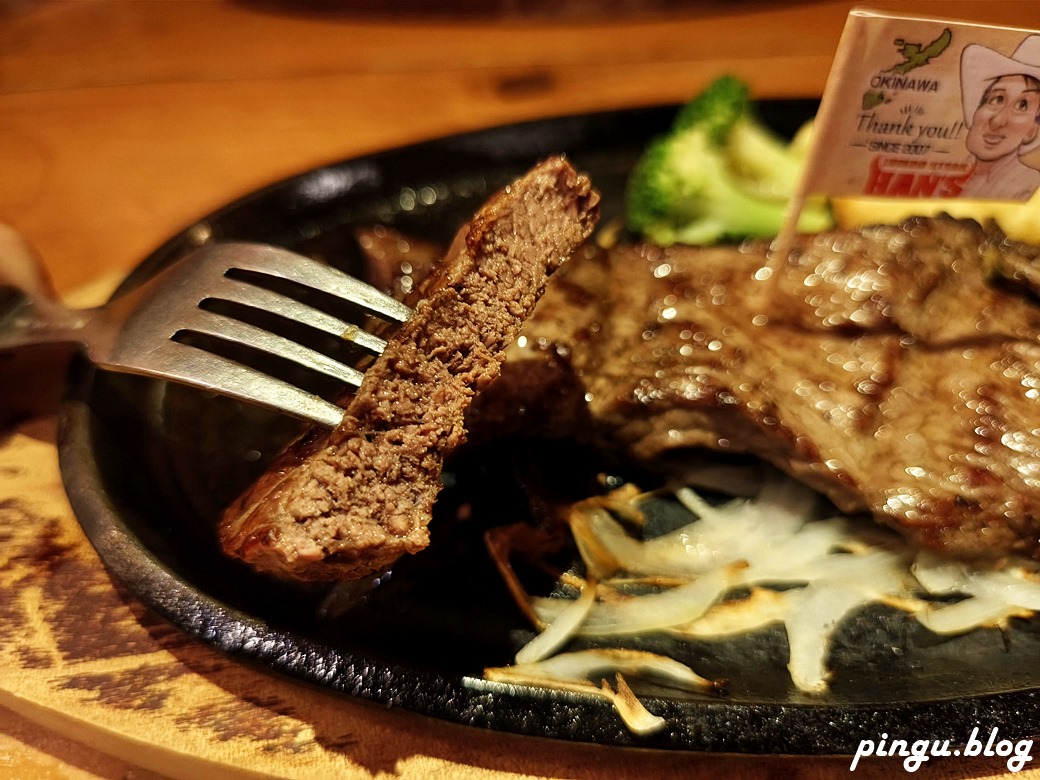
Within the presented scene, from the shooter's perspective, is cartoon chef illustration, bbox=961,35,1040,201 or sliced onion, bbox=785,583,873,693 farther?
cartoon chef illustration, bbox=961,35,1040,201

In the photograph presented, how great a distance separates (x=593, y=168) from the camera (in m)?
4.13

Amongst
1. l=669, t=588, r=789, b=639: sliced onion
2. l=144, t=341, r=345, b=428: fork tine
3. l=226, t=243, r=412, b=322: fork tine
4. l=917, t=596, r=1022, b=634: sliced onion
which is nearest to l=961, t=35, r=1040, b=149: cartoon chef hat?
l=917, t=596, r=1022, b=634: sliced onion

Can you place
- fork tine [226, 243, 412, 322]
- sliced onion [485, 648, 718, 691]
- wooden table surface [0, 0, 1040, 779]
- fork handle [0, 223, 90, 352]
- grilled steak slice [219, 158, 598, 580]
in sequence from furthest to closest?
fork handle [0, 223, 90, 352] → fork tine [226, 243, 412, 322] → sliced onion [485, 648, 718, 691] → wooden table surface [0, 0, 1040, 779] → grilled steak slice [219, 158, 598, 580]

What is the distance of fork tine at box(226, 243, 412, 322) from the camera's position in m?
2.27

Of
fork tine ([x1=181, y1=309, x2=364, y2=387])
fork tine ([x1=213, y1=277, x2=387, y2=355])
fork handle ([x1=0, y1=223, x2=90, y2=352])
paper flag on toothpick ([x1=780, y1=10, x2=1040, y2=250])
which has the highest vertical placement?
paper flag on toothpick ([x1=780, y1=10, x2=1040, y2=250])

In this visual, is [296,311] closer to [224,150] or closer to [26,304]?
[26,304]

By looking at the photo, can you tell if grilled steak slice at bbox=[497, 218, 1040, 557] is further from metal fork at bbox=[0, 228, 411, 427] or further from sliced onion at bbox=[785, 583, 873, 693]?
metal fork at bbox=[0, 228, 411, 427]

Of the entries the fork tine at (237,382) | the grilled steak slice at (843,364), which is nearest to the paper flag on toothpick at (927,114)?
the grilled steak slice at (843,364)

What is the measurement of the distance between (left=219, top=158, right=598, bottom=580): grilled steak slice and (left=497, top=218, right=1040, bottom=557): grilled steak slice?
18.2 inches

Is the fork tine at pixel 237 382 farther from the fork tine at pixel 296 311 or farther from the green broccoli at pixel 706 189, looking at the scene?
the green broccoli at pixel 706 189

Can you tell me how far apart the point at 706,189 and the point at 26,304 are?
2.94 m

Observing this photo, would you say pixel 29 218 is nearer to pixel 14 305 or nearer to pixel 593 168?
pixel 14 305

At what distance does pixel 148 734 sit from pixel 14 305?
5.82 ft

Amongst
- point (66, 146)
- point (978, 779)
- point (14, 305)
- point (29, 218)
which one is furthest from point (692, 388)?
point (66, 146)
